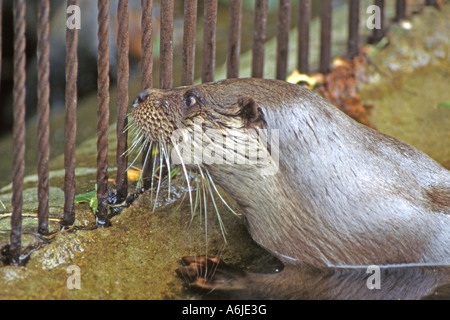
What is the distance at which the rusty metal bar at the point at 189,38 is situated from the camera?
390 centimetres

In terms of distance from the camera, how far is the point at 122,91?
3.58 metres

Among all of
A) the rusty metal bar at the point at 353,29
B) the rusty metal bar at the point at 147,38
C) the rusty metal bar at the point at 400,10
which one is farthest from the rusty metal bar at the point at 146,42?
the rusty metal bar at the point at 400,10

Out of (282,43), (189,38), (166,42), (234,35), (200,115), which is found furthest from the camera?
(282,43)

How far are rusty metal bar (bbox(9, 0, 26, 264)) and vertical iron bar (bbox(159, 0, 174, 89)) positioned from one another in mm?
963

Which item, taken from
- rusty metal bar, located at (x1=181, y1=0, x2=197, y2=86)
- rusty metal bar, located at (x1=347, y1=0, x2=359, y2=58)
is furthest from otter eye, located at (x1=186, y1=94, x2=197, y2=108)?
rusty metal bar, located at (x1=347, y1=0, x2=359, y2=58)

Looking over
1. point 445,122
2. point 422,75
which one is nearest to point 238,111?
point 445,122

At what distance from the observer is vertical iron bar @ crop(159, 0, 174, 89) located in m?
3.75

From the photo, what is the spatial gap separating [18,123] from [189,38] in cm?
128

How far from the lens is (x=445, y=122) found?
5.09 metres

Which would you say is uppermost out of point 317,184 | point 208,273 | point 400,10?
point 400,10

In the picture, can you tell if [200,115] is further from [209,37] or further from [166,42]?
[209,37]

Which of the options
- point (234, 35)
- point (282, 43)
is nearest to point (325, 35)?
point (282, 43)

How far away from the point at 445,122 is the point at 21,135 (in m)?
3.26
